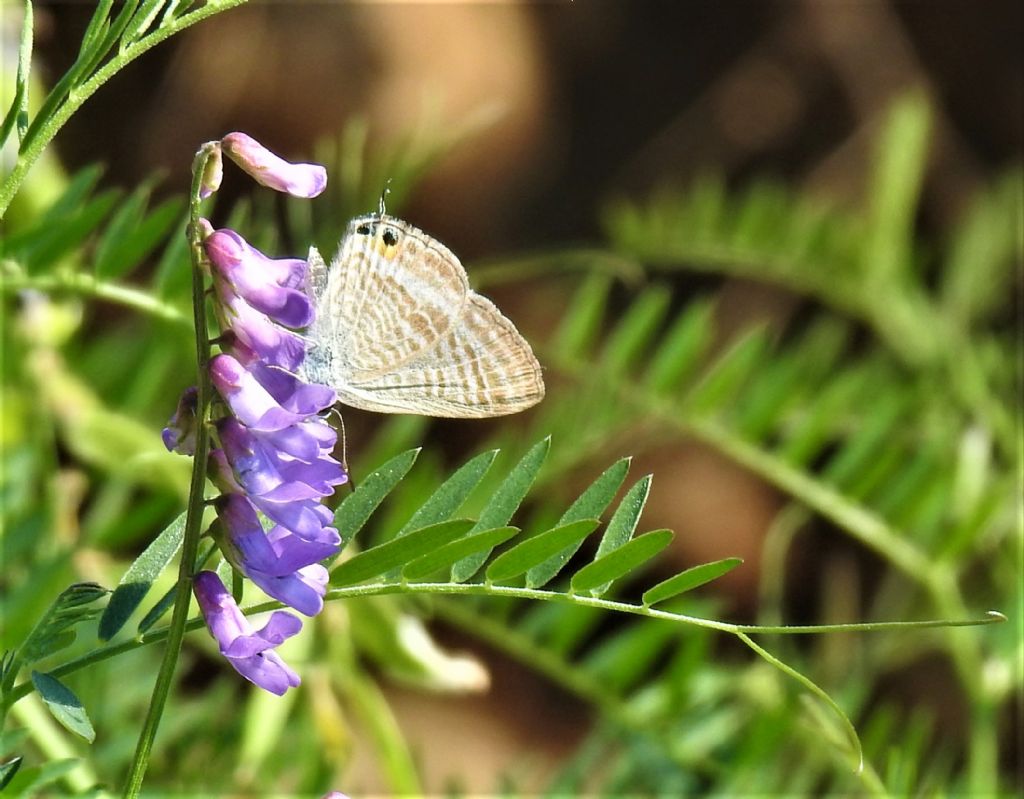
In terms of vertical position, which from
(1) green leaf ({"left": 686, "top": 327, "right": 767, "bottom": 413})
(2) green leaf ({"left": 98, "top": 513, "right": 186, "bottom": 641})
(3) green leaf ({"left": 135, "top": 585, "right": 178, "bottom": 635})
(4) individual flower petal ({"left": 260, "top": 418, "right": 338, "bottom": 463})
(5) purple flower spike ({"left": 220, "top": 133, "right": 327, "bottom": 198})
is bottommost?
(1) green leaf ({"left": 686, "top": 327, "right": 767, "bottom": 413})

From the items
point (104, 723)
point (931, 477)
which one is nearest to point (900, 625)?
point (104, 723)

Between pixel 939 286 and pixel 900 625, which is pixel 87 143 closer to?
pixel 939 286

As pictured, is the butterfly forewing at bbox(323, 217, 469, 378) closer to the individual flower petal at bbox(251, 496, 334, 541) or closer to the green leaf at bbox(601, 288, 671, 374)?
the individual flower petal at bbox(251, 496, 334, 541)

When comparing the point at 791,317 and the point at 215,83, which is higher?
the point at 215,83

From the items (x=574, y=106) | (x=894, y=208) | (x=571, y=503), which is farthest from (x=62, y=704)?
(x=574, y=106)

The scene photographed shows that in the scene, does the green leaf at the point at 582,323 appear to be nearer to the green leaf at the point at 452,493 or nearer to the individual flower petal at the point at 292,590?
the green leaf at the point at 452,493

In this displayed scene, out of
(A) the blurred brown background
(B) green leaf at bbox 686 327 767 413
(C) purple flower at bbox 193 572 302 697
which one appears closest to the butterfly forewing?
(C) purple flower at bbox 193 572 302 697
